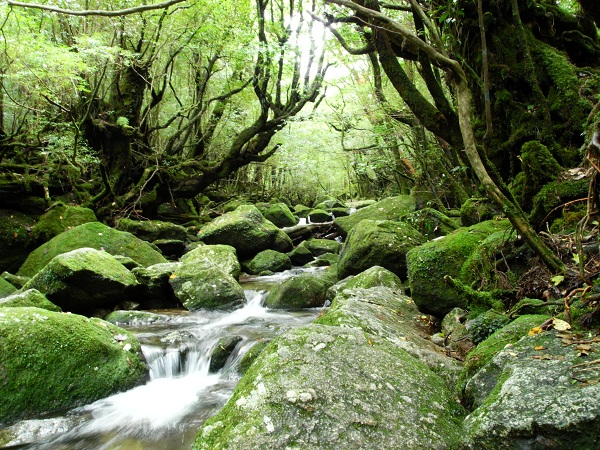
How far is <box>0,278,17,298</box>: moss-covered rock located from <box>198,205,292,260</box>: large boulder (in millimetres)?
6022

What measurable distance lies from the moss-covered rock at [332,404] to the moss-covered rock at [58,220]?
1011 cm

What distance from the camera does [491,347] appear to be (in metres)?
2.72

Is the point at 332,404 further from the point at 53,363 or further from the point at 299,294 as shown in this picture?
the point at 299,294

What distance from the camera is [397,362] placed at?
2910 mm

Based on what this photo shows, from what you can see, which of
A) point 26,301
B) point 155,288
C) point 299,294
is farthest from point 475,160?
point 155,288

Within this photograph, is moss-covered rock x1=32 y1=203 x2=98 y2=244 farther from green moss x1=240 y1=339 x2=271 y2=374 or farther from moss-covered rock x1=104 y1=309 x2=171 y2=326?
green moss x1=240 y1=339 x2=271 y2=374

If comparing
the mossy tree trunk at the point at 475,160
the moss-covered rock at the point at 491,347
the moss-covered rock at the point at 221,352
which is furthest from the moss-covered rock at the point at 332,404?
the moss-covered rock at the point at 221,352

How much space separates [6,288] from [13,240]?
3.72 metres

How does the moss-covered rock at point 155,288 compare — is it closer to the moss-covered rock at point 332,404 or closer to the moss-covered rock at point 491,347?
the moss-covered rock at point 332,404

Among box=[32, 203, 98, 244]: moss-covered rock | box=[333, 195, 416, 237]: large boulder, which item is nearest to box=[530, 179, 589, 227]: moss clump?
box=[333, 195, 416, 237]: large boulder

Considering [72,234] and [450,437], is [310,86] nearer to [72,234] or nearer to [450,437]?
[72,234]

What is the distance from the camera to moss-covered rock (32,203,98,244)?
10.6 m

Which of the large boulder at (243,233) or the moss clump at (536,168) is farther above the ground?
the moss clump at (536,168)

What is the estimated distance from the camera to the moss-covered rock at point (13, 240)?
10.1 m
